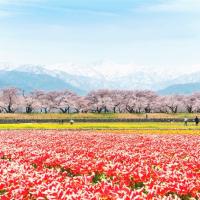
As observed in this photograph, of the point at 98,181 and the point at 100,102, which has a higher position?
the point at 100,102

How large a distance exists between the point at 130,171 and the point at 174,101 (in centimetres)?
16857

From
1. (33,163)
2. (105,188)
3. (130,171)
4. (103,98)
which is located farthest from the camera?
(103,98)

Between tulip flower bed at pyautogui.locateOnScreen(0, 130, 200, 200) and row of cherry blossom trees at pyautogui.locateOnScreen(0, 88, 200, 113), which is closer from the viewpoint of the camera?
tulip flower bed at pyautogui.locateOnScreen(0, 130, 200, 200)

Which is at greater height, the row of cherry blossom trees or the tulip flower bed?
the row of cherry blossom trees

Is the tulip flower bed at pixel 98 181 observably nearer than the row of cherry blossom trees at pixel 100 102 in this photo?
Yes

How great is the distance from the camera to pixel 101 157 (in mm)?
19766

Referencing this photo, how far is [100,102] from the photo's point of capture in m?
165

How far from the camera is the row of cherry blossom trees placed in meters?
168

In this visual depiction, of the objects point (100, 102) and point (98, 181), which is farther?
point (100, 102)

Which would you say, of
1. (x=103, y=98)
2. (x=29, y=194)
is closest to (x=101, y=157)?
(x=29, y=194)

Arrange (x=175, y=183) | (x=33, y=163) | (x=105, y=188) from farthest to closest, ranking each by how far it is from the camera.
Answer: (x=33, y=163) < (x=175, y=183) < (x=105, y=188)

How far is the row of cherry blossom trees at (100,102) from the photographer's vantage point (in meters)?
168

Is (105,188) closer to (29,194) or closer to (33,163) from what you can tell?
(29,194)

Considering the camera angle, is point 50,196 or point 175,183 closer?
point 50,196
